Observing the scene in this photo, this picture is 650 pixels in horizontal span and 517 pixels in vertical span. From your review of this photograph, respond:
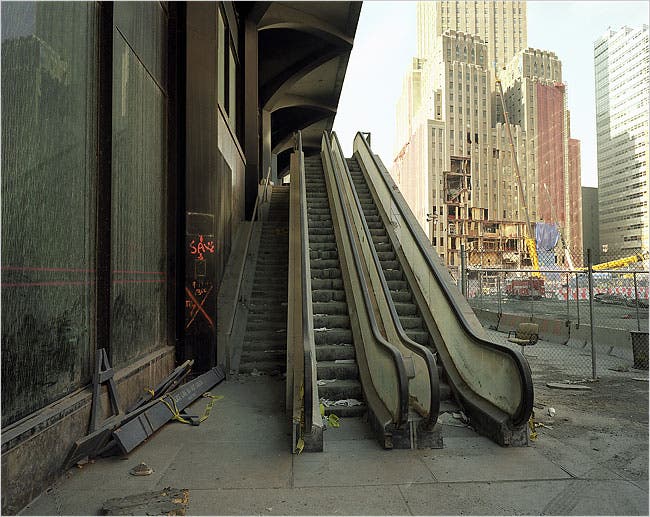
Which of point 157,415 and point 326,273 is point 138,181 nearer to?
point 157,415

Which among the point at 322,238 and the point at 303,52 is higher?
the point at 303,52

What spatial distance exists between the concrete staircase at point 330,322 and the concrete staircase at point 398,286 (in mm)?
817

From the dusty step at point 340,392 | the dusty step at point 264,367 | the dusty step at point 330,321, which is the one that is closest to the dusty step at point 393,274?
the dusty step at point 330,321

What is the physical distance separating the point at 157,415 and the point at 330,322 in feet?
9.64

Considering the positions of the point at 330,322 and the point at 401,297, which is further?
the point at 401,297

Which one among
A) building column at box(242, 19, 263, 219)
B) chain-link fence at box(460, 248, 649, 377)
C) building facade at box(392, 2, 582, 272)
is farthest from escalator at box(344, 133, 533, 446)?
building facade at box(392, 2, 582, 272)

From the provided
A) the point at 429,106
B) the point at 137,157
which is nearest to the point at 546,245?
the point at 429,106

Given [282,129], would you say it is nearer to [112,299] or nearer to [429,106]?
[112,299]

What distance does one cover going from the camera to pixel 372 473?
4027mm

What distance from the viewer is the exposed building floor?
3436mm

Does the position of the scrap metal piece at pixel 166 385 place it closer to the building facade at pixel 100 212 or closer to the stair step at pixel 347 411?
the building facade at pixel 100 212

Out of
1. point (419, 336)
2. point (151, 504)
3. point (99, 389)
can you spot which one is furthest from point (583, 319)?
point (151, 504)

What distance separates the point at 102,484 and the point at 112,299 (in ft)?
6.51

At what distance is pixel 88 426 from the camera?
175 inches
